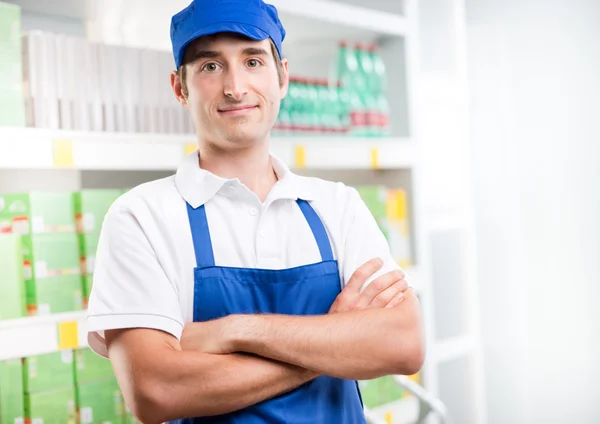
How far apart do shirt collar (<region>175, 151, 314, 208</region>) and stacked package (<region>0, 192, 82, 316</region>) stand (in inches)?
28.5

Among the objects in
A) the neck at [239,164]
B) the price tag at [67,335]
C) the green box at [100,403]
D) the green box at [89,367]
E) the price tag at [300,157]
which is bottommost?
the green box at [100,403]

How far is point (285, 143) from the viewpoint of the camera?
2584mm

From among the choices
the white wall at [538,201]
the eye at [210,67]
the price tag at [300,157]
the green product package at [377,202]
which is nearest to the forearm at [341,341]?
the eye at [210,67]

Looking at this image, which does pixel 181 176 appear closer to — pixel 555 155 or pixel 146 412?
pixel 146 412

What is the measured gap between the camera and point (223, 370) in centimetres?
127

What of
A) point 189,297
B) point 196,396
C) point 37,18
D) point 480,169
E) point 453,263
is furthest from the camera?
point 480,169

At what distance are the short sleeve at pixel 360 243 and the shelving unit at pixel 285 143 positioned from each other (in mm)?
913

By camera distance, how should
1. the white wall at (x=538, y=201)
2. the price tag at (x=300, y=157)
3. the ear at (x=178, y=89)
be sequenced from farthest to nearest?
the white wall at (x=538, y=201) < the price tag at (x=300, y=157) < the ear at (x=178, y=89)

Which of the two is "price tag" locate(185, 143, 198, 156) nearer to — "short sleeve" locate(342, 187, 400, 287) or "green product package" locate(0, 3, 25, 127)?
Result: "green product package" locate(0, 3, 25, 127)

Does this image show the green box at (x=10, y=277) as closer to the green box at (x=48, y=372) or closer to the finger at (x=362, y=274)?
the green box at (x=48, y=372)

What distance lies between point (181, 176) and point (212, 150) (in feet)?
0.34

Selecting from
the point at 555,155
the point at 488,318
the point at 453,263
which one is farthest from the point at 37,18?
the point at 488,318

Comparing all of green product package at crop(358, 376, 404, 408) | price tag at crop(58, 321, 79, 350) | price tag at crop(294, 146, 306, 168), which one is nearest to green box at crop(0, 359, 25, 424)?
price tag at crop(58, 321, 79, 350)

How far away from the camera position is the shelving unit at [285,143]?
2.03 m
